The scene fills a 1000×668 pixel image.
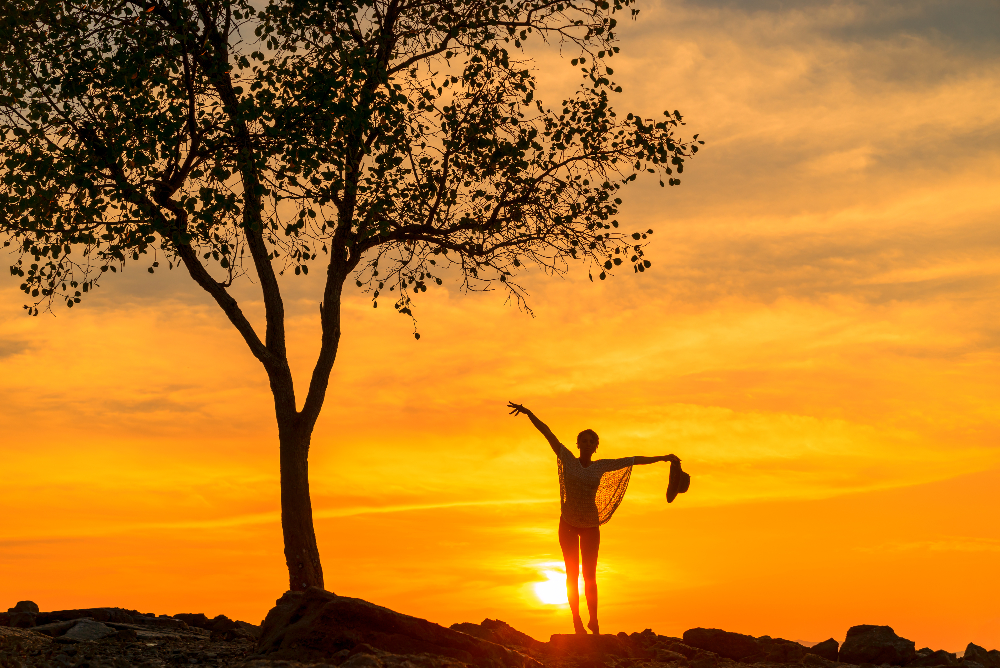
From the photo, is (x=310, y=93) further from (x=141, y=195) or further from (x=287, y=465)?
(x=287, y=465)

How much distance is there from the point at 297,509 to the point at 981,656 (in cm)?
1354

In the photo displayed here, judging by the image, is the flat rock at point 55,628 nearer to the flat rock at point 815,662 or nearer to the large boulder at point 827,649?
the flat rock at point 815,662

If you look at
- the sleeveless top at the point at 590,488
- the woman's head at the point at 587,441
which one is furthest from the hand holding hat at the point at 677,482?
the woman's head at the point at 587,441

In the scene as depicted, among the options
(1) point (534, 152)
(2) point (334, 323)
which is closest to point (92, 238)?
(2) point (334, 323)

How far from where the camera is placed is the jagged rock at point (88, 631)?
1586 centimetres


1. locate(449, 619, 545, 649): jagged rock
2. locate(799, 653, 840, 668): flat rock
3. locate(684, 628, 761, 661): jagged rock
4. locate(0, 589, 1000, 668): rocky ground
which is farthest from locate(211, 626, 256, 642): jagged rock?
locate(799, 653, 840, 668): flat rock

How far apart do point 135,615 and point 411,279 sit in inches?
354

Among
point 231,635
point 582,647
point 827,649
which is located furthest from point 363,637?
point 827,649

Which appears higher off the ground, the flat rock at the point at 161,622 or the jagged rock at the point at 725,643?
the jagged rock at the point at 725,643

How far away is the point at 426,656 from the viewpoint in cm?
1309

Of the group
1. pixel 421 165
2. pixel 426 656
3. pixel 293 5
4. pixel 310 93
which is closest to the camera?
pixel 426 656

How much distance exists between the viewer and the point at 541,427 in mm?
16094

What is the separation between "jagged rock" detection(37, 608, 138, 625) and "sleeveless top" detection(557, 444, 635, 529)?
8932 millimetres

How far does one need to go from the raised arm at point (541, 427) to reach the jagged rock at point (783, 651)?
551cm
